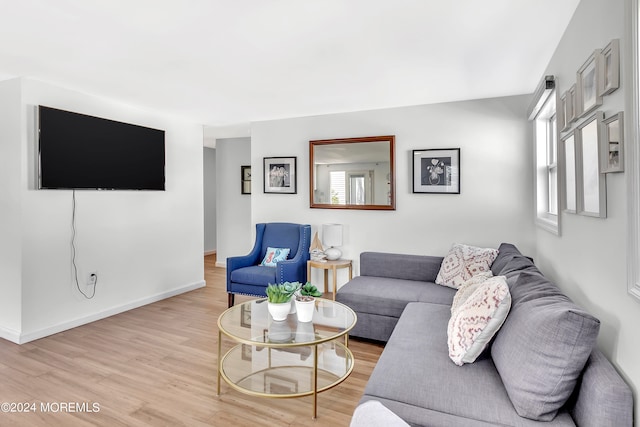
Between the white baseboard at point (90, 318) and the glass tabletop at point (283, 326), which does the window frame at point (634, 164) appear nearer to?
the glass tabletop at point (283, 326)

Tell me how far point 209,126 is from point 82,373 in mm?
3582

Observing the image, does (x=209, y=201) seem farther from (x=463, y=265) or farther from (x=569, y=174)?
(x=569, y=174)

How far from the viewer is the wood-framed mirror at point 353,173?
415cm

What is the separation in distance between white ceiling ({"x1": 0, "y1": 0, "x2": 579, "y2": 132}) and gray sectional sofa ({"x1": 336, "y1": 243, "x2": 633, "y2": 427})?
1.57 m

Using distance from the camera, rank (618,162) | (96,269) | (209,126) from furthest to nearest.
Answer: (209,126) → (96,269) → (618,162)

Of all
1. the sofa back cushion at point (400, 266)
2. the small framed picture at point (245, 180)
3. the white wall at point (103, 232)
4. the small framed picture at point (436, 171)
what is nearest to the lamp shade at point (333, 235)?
the sofa back cushion at point (400, 266)

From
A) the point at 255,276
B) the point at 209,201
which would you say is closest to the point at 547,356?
the point at 255,276

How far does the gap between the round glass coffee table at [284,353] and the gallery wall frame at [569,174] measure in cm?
147

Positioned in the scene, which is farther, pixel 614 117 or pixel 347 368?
pixel 347 368

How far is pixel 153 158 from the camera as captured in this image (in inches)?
167

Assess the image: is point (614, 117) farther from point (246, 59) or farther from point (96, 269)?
point (96, 269)

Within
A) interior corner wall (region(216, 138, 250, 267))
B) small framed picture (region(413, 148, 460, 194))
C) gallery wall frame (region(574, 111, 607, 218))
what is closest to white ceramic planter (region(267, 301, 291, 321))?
gallery wall frame (region(574, 111, 607, 218))

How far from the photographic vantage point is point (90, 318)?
3648 millimetres

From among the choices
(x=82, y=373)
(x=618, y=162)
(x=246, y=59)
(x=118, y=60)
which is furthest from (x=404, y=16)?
(x=82, y=373)
